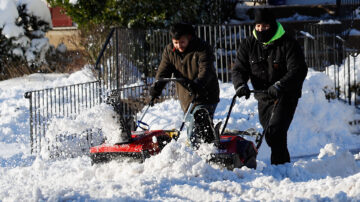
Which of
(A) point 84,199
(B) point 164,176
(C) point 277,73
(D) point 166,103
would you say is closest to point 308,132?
(D) point 166,103

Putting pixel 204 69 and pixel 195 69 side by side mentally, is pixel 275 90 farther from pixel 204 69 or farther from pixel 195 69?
pixel 195 69

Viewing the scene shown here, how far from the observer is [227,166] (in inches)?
247

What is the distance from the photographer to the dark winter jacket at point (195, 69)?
664cm

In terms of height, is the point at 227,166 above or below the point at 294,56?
below

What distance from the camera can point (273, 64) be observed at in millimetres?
6738

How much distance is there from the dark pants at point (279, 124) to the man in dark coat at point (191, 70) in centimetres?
63

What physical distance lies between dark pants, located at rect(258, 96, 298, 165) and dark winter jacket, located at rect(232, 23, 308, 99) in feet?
0.40

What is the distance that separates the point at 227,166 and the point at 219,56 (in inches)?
339

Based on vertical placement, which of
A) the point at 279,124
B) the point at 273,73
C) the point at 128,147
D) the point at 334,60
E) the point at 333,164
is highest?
the point at 273,73

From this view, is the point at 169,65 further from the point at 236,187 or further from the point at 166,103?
the point at 166,103

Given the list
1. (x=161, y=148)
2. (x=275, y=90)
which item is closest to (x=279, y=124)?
(x=275, y=90)

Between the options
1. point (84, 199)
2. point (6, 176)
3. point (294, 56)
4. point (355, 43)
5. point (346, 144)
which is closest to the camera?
point (84, 199)

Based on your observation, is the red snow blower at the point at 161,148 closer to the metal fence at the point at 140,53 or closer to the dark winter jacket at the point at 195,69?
the dark winter jacket at the point at 195,69

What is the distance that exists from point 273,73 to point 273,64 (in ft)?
0.34
